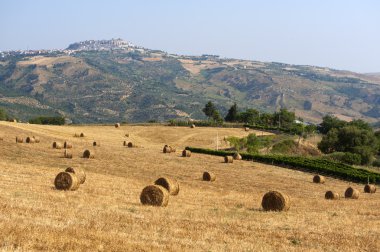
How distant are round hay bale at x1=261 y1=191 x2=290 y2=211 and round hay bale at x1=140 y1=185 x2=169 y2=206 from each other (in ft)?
18.2

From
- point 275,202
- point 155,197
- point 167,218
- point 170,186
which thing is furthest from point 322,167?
point 167,218

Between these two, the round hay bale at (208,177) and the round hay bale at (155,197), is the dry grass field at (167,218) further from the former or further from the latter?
the round hay bale at (208,177)

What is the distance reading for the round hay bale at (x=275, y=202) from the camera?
25.4 m

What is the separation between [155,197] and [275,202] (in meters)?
6.38

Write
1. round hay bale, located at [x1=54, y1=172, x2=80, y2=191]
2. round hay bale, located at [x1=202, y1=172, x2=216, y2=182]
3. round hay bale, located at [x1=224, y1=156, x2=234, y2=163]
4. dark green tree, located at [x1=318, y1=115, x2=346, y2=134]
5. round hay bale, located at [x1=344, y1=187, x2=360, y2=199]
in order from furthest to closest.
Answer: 1. dark green tree, located at [x1=318, y1=115, x2=346, y2=134]
2. round hay bale, located at [x1=224, y1=156, x2=234, y2=163]
3. round hay bale, located at [x1=202, y1=172, x2=216, y2=182]
4. round hay bale, located at [x1=344, y1=187, x2=360, y2=199]
5. round hay bale, located at [x1=54, y1=172, x2=80, y2=191]

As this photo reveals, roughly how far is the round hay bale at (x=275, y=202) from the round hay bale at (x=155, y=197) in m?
5.53

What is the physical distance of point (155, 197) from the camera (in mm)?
23516

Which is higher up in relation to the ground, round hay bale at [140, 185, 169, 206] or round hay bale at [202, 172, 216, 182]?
round hay bale at [140, 185, 169, 206]

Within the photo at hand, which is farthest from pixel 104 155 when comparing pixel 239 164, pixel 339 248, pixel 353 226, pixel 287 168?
pixel 339 248

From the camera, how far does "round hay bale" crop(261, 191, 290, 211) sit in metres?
25.4

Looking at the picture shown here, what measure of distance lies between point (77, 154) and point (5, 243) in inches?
1666

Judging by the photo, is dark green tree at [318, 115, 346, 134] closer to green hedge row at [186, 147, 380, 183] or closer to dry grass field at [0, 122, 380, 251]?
green hedge row at [186, 147, 380, 183]

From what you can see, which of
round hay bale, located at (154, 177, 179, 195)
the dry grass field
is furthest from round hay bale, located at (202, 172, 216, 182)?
round hay bale, located at (154, 177, 179, 195)

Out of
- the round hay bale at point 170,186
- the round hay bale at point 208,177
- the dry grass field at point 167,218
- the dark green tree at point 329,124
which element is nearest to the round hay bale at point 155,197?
the dry grass field at point 167,218
